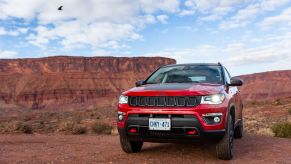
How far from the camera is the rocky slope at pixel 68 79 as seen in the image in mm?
80812

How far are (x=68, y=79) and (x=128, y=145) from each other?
84250 millimetres

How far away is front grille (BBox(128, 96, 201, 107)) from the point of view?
508cm

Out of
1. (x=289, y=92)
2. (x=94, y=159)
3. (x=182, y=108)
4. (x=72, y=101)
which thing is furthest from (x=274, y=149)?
(x=289, y=92)

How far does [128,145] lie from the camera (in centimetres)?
A: 602

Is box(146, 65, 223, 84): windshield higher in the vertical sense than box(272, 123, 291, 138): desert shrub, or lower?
higher

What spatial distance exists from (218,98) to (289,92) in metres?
97.7

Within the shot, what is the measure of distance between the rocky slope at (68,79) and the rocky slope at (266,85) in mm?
27030

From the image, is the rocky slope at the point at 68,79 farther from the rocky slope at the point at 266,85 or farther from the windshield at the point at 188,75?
the windshield at the point at 188,75

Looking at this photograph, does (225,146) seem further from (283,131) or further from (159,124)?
(283,131)

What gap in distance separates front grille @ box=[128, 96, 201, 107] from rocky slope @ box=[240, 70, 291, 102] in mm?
94867

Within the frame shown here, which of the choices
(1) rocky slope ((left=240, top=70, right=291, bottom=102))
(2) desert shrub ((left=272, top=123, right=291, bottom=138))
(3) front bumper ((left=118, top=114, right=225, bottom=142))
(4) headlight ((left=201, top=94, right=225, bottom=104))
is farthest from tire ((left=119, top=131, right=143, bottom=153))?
(1) rocky slope ((left=240, top=70, right=291, bottom=102))

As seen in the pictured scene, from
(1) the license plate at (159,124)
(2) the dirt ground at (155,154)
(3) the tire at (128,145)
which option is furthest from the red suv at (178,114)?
(2) the dirt ground at (155,154)

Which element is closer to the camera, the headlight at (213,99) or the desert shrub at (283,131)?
the headlight at (213,99)

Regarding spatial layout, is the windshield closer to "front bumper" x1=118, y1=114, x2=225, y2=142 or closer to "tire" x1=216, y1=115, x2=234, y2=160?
"tire" x1=216, y1=115, x2=234, y2=160
